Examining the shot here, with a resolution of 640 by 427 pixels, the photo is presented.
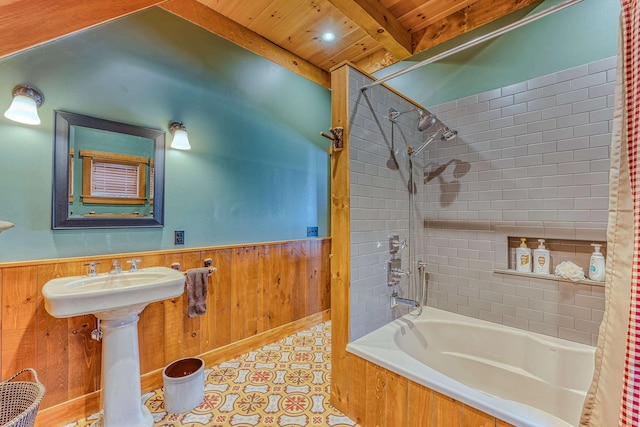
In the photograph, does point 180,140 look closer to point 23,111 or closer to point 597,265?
point 23,111

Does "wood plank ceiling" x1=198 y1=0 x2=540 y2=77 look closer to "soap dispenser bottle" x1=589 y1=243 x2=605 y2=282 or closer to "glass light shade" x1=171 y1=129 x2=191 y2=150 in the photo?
"glass light shade" x1=171 y1=129 x2=191 y2=150

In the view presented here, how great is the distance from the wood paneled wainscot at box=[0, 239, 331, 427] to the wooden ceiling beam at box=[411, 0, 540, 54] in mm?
2191

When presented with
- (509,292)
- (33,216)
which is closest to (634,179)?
(509,292)

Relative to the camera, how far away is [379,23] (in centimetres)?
212

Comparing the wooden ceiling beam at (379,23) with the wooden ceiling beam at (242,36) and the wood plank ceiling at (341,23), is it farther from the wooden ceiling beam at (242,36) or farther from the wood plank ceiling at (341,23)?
the wooden ceiling beam at (242,36)

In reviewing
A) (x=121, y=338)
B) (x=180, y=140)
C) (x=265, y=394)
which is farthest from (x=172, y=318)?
(x=180, y=140)

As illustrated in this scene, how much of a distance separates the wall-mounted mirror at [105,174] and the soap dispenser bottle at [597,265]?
9.11 ft

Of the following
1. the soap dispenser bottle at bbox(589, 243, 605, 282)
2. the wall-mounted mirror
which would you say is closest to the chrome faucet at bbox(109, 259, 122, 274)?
the wall-mounted mirror

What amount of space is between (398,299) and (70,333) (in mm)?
2060

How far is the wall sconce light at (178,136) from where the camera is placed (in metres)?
1.95

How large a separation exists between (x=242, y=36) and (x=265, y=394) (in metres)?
2.90

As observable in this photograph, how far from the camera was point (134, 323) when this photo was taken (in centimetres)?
150

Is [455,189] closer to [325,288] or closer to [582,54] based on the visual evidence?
[582,54]

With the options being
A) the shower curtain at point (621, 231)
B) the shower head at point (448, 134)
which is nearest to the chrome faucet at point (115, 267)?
the shower curtain at point (621, 231)
